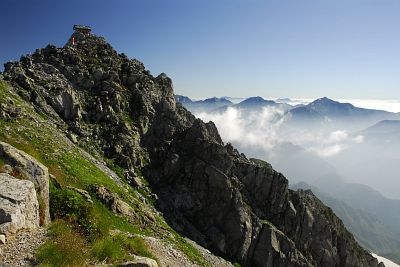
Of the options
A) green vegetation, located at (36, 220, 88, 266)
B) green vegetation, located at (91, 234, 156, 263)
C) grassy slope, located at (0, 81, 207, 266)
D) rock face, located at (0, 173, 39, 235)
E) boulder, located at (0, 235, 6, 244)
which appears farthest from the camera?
grassy slope, located at (0, 81, 207, 266)

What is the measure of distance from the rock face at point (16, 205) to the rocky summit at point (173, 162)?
131ft

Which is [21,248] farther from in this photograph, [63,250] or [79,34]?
[79,34]

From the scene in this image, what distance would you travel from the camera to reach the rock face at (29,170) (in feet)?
79.0

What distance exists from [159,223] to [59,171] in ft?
63.1

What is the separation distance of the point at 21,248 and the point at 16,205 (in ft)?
8.37

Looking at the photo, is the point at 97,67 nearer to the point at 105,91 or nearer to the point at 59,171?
the point at 105,91

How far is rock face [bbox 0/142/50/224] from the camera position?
79.0 feet

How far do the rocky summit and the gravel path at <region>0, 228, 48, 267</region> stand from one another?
4311 cm

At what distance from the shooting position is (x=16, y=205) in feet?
64.1

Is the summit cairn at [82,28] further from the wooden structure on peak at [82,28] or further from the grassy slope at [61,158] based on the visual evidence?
the grassy slope at [61,158]

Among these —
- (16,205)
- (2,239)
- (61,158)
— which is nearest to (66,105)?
(61,158)

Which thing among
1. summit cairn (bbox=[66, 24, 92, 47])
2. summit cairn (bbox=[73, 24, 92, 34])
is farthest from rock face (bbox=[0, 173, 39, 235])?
summit cairn (bbox=[73, 24, 92, 34])

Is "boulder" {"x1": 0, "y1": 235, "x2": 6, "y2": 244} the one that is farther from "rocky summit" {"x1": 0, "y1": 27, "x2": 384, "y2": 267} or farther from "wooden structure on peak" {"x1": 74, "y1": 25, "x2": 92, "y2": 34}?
"wooden structure on peak" {"x1": 74, "y1": 25, "x2": 92, "y2": 34}

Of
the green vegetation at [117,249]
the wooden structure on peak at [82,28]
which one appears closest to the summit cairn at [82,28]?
the wooden structure on peak at [82,28]
